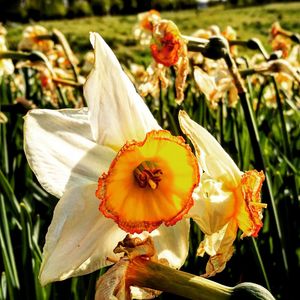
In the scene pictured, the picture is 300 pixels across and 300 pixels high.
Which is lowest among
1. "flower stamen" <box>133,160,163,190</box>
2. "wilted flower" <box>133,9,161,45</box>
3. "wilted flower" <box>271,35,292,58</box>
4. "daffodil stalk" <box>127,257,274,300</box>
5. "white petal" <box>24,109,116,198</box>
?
"wilted flower" <box>271,35,292,58</box>

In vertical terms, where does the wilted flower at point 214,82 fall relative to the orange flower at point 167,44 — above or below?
below

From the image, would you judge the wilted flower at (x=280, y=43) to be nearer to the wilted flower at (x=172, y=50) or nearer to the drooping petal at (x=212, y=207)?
the wilted flower at (x=172, y=50)

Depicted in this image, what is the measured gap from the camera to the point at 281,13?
28484mm

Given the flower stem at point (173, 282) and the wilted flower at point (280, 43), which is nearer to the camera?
the flower stem at point (173, 282)

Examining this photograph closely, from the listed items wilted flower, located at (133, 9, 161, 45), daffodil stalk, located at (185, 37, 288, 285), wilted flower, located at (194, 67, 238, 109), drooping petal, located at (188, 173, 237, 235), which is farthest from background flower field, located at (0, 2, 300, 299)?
wilted flower, located at (133, 9, 161, 45)

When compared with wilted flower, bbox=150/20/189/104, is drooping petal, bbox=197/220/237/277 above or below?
below

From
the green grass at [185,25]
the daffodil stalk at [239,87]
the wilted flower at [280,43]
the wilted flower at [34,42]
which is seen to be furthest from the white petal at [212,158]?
the green grass at [185,25]

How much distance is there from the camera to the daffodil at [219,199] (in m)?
0.76

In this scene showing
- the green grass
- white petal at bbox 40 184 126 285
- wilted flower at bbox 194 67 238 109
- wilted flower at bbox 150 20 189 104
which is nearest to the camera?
white petal at bbox 40 184 126 285

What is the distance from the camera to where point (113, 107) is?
82cm

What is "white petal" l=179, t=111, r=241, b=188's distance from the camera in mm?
790

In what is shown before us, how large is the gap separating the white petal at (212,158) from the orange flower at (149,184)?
0.11ft

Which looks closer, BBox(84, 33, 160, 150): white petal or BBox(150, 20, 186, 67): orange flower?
BBox(84, 33, 160, 150): white petal

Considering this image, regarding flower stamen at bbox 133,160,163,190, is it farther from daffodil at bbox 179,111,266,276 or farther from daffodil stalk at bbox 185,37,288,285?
daffodil stalk at bbox 185,37,288,285
